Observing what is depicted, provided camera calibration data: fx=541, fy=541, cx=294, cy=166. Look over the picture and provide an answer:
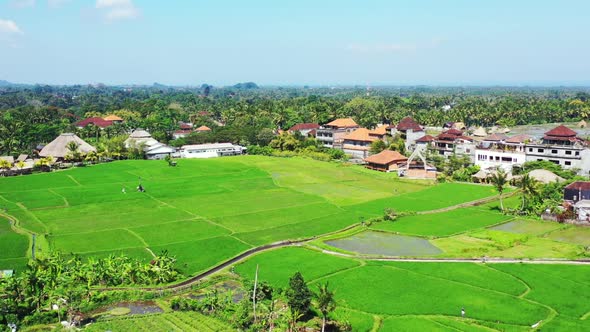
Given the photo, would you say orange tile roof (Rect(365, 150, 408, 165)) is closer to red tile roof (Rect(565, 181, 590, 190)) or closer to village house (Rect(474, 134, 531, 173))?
village house (Rect(474, 134, 531, 173))

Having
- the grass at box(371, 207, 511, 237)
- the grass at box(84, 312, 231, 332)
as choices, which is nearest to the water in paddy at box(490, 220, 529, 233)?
the grass at box(371, 207, 511, 237)

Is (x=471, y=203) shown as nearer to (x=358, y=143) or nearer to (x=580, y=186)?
(x=580, y=186)

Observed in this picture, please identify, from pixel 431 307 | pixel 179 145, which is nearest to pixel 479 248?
pixel 431 307

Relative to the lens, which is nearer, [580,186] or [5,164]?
[580,186]

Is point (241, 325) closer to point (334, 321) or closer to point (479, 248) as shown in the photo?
point (334, 321)

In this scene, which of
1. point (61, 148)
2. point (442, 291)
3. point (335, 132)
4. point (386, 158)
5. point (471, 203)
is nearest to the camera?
point (442, 291)

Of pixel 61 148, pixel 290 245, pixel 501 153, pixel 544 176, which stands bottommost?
pixel 290 245

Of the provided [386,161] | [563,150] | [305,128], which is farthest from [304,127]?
[563,150]

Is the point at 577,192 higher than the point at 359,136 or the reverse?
the reverse
